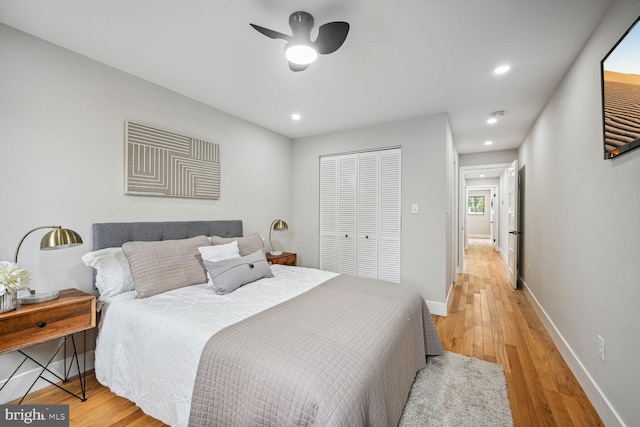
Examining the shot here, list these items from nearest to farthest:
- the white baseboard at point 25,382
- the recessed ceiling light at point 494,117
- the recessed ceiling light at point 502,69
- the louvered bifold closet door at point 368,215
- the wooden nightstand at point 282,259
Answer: the white baseboard at point 25,382, the recessed ceiling light at point 502,69, the recessed ceiling light at point 494,117, the wooden nightstand at point 282,259, the louvered bifold closet door at point 368,215

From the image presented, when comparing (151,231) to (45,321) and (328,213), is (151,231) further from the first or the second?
(328,213)

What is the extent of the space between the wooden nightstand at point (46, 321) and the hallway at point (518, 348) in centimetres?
285

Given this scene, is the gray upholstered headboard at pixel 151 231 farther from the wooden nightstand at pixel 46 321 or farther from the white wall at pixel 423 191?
the white wall at pixel 423 191

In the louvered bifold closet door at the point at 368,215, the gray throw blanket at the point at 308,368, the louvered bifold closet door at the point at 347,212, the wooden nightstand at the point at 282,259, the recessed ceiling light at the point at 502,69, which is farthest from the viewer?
the louvered bifold closet door at the point at 347,212

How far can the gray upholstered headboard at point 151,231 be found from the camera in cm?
214

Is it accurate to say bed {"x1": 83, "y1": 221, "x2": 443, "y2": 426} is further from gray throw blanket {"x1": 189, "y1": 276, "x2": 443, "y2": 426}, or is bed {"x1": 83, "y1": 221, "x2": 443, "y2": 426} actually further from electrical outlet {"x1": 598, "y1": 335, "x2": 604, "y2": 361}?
electrical outlet {"x1": 598, "y1": 335, "x2": 604, "y2": 361}

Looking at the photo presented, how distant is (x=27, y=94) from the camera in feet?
6.07

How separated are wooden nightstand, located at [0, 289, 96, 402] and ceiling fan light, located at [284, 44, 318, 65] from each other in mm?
2108

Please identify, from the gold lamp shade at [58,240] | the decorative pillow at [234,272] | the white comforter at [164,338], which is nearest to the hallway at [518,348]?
the white comforter at [164,338]

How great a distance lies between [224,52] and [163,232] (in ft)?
5.62

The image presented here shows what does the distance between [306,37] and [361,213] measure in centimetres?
256

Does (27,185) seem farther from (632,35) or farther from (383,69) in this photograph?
(632,35)

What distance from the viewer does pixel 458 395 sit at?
5.95 feet

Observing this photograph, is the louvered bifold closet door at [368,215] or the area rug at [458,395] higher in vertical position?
the louvered bifold closet door at [368,215]
